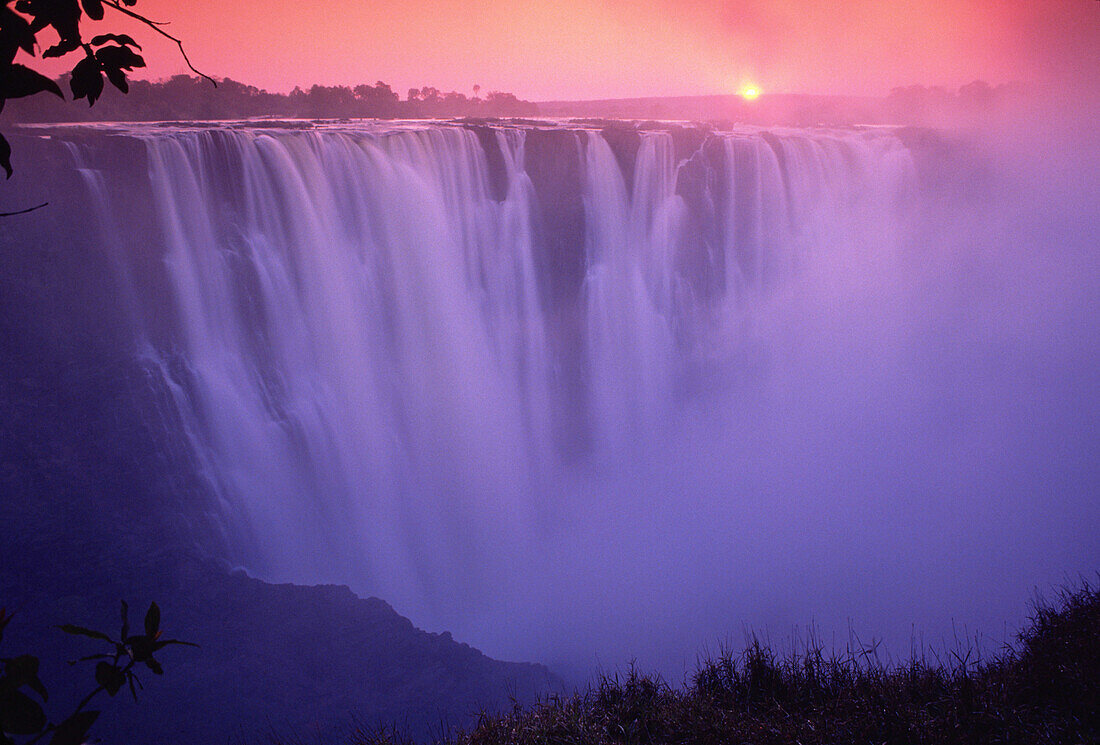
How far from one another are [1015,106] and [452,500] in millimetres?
31821

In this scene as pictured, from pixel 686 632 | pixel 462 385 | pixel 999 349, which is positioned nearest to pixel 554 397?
pixel 462 385

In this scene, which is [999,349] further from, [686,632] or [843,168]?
[686,632]

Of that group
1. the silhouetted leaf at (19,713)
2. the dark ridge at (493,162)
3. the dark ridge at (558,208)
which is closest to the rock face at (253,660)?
the silhouetted leaf at (19,713)

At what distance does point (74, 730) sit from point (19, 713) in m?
0.09

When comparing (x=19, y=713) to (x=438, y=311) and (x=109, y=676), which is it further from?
(x=438, y=311)

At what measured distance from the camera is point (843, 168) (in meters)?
20.1

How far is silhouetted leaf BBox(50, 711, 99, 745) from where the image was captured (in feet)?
3.38

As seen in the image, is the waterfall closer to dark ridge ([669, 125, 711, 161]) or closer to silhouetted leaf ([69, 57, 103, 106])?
dark ridge ([669, 125, 711, 161])

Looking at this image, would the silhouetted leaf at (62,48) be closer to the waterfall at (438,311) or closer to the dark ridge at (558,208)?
the waterfall at (438,311)

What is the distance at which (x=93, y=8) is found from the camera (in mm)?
1338

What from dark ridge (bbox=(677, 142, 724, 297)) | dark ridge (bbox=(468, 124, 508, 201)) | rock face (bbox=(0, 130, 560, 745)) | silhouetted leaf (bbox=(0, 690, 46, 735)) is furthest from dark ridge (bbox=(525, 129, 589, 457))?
silhouetted leaf (bbox=(0, 690, 46, 735))

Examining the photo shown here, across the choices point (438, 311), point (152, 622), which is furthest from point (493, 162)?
point (152, 622)

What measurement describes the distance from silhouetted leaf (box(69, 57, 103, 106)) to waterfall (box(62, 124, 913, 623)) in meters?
10.3

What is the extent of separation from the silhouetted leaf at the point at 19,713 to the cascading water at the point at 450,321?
1057cm
